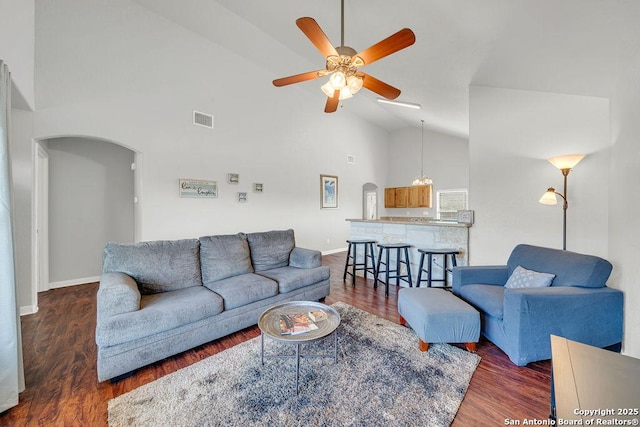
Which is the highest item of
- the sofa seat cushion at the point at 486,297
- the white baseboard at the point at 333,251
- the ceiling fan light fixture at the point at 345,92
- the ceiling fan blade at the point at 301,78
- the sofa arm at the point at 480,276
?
the ceiling fan blade at the point at 301,78

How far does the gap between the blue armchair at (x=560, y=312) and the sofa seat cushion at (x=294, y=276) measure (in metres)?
1.78

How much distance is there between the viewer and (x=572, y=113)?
2.80 m

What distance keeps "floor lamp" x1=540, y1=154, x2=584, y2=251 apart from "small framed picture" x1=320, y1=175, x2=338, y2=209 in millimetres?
4425

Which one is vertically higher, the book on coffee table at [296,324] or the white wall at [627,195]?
the white wall at [627,195]

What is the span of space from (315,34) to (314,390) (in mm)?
2507

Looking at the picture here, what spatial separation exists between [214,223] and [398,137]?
6597 millimetres

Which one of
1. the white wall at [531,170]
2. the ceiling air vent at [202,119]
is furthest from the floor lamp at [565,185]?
the ceiling air vent at [202,119]

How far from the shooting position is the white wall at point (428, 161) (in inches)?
289

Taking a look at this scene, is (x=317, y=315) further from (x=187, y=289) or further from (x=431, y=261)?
(x=431, y=261)

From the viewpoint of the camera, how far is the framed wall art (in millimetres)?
4143

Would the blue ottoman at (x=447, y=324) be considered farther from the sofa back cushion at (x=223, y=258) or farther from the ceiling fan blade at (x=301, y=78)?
the ceiling fan blade at (x=301, y=78)

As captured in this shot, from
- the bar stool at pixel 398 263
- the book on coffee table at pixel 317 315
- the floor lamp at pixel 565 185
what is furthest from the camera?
the bar stool at pixel 398 263

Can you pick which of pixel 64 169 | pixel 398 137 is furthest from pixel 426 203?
pixel 64 169

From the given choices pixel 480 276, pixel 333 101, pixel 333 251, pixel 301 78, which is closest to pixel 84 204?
pixel 301 78
